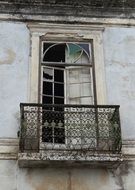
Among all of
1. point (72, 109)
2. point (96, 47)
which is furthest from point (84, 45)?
point (72, 109)

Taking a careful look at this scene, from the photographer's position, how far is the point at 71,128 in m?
9.58

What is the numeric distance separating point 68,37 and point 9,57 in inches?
57.8

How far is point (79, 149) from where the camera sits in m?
9.32

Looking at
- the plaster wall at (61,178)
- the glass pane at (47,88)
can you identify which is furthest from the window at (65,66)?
the plaster wall at (61,178)

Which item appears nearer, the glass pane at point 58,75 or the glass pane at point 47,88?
the glass pane at point 47,88

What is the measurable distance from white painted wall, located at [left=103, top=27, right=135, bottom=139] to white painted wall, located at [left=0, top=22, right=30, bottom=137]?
186 cm

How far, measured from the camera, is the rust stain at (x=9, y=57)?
10.5 m

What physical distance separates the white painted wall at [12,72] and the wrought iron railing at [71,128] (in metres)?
0.39

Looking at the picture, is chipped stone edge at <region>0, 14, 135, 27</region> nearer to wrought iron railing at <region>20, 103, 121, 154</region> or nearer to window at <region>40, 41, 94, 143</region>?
window at <region>40, 41, 94, 143</region>

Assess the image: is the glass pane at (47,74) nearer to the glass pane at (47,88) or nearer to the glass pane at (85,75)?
the glass pane at (47,88)

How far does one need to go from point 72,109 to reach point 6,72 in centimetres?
171

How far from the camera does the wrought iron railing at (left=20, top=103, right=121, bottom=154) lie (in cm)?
943

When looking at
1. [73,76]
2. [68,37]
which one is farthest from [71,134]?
[68,37]

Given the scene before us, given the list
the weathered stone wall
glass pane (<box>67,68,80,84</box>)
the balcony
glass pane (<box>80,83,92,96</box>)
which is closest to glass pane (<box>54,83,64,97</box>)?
glass pane (<box>67,68,80,84</box>)
